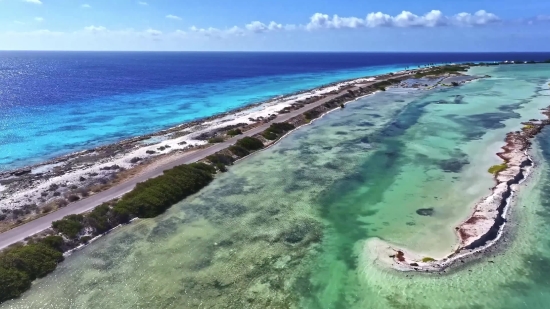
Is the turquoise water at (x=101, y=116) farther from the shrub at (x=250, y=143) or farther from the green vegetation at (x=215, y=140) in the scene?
the shrub at (x=250, y=143)

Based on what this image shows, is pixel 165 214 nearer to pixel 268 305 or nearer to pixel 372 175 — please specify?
pixel 268 305

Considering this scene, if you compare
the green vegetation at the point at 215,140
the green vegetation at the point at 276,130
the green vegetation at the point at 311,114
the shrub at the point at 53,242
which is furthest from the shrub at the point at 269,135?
the shrub at the point at 53,242

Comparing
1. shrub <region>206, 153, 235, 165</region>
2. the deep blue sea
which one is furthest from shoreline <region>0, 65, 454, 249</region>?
the deep blue sea

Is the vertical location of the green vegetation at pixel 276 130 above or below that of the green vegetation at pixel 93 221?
above

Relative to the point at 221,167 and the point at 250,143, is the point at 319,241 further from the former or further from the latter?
the point at 250,143

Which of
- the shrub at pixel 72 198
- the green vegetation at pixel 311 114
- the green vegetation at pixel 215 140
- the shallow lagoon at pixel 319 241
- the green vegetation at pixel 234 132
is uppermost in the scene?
the green vegetation at pixel 311 114

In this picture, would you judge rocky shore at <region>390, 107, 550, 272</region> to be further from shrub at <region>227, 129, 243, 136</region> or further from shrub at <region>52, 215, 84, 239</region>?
shrub at <region>227, 129, 243, 136</region>
